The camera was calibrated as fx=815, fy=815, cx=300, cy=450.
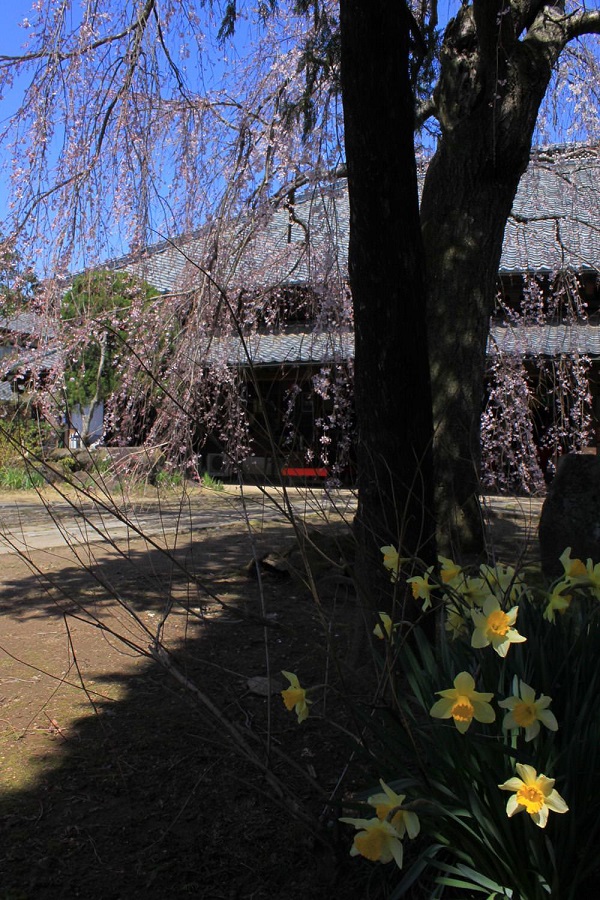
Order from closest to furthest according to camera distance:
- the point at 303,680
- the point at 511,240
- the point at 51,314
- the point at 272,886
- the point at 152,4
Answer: the point at 272,886 < the point at 303,680 < the point at 152,4 < the point at 51,314 < the point at 511,240

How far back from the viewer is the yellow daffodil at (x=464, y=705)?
1.64 metres

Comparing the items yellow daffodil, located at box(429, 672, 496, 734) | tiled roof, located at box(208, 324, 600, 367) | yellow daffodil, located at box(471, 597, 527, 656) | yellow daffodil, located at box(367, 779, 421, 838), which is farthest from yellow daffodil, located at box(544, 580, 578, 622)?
tiled roof, located at box(208, 324, 600, 367)

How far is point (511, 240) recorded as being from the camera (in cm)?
1631

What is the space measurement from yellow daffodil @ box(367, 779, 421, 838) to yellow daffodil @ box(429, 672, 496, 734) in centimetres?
19

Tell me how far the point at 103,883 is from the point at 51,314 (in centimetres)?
472

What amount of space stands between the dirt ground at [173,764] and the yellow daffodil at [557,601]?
1.13 feet

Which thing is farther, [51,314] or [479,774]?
[51,314]

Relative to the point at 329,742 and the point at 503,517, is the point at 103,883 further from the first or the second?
the point at 503,517

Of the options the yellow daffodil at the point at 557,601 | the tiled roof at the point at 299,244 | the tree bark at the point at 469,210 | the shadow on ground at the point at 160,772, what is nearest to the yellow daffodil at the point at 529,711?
the yellow daffodil at the point at 557,601

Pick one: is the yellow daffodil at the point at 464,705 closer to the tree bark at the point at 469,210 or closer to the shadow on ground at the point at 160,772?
the shadow on ground at the point at 160,772

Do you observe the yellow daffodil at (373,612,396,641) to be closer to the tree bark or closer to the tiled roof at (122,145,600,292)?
the tree bark

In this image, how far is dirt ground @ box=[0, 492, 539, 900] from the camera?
2201mm

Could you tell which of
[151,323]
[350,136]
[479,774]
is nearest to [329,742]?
→ [479,774]

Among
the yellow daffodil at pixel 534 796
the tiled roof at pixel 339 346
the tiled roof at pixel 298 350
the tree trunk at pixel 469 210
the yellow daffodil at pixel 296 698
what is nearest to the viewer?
the yellow daffodil at pixel 534 796
